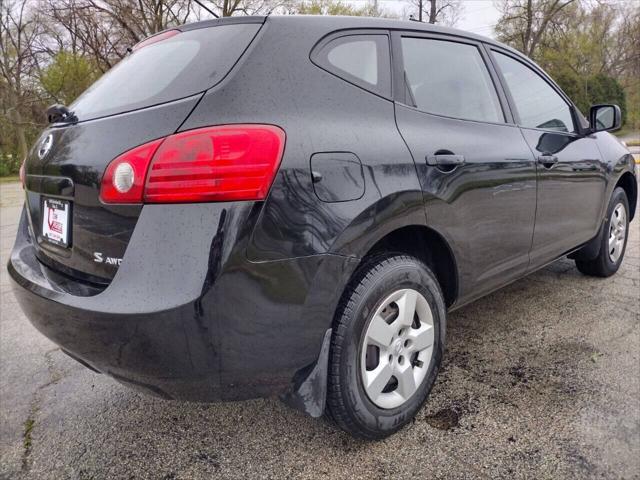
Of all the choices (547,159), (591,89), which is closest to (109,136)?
(547,159)

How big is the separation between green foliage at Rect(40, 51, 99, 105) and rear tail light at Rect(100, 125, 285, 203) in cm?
2507

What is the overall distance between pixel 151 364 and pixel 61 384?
1.36 m

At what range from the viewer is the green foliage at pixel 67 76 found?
23.5 meters

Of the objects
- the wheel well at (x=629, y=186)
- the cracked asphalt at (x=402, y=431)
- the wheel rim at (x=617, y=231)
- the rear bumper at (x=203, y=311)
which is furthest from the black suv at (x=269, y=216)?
the wheel well at (x=629, y=186)

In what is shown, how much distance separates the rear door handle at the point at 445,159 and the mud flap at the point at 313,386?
832 mm

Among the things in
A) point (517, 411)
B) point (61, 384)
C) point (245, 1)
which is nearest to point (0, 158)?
point (245, 1)

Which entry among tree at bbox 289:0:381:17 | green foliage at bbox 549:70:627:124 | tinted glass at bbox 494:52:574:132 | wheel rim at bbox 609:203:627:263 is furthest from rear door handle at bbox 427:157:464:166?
green foliage at bbox 549:70:627:124

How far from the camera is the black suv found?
4.86ft

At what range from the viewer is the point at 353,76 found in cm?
188

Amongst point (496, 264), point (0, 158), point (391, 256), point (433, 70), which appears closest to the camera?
point (391, 256)

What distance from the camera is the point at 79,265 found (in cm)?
175

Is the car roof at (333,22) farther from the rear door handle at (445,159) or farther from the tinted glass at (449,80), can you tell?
the rear door handle at (445,159)

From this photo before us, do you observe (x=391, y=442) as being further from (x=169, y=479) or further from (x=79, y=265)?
(x=79, y=265)

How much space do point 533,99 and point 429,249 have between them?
1.44 meters
